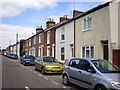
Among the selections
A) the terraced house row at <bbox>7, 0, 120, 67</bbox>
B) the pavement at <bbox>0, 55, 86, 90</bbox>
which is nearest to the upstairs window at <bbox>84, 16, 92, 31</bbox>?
the terraced house row at <bbox>7, 0, 120, 67</bbox>

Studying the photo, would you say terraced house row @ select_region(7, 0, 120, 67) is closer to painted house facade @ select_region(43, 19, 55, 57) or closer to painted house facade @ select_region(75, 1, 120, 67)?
painted house facade @ select_region(75, 1, 120, 67)

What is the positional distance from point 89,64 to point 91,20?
26.8 ft

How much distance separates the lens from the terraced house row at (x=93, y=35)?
1288 centimetres

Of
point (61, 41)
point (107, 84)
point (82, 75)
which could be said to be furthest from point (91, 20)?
point (107, 84)

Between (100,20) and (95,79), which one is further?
(100,20)

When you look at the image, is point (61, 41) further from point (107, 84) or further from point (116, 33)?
point (107, 84)

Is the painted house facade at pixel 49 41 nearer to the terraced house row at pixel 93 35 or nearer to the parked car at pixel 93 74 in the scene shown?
the terraced house row at pixel 93 35

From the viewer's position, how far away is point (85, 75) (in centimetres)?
784

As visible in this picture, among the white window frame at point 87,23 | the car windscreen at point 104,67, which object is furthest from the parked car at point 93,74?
the white window frame at point 87,23

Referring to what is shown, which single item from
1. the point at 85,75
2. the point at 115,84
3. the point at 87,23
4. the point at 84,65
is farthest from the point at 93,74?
the point at 87,23

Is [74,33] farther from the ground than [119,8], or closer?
closer

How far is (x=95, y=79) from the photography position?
23.5 feet

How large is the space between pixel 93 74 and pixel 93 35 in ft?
26.3

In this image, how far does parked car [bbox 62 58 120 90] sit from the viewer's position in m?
6.62
